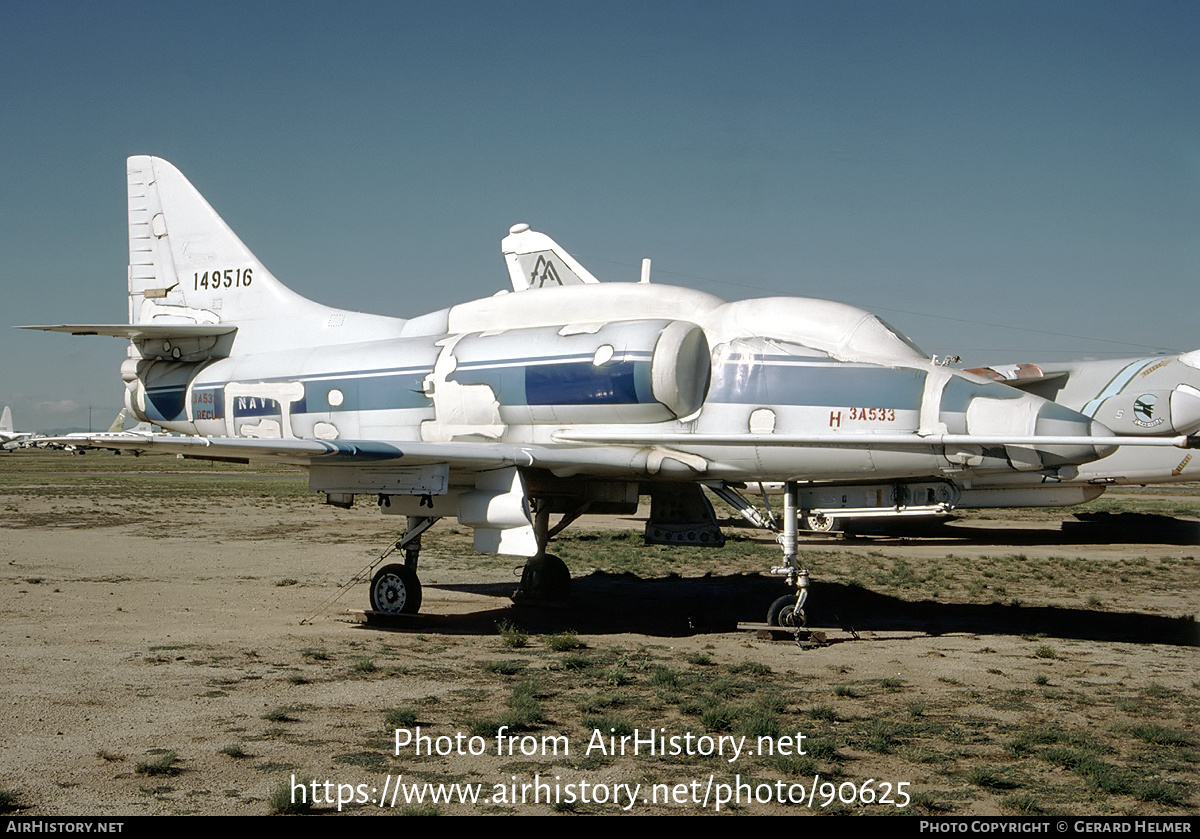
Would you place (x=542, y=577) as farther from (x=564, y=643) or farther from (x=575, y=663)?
(x=575, y=663)

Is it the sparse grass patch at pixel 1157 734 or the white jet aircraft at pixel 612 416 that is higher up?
the white jet aircraft at pixel 612 416

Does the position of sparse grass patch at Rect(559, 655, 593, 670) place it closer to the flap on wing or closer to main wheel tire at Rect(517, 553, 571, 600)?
main wheel tire at Rect(517, 553, 571, 600)

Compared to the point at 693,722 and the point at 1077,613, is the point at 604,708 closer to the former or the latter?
the point at 693,722

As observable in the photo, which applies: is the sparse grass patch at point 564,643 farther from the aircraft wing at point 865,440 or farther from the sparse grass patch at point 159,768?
the sparse grass patch at point 159,768

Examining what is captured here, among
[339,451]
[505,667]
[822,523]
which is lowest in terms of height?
[822,523]

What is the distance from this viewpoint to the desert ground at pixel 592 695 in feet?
19.8

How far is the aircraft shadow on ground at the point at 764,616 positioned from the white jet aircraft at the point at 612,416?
102cm

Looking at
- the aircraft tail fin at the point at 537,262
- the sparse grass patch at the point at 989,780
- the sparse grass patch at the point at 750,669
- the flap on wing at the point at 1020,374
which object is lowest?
the sparse grass patch at the point at 750,669

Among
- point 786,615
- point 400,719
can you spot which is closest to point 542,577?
point 786,615

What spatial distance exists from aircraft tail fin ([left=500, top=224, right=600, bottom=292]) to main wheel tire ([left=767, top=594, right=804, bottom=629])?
823cm

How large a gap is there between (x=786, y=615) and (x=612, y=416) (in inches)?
118

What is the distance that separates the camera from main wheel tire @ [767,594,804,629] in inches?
447

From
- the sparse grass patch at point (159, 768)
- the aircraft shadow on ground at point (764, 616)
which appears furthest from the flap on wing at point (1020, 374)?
the sparse grass patch at point (159, 768)

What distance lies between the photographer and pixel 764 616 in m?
13.8
